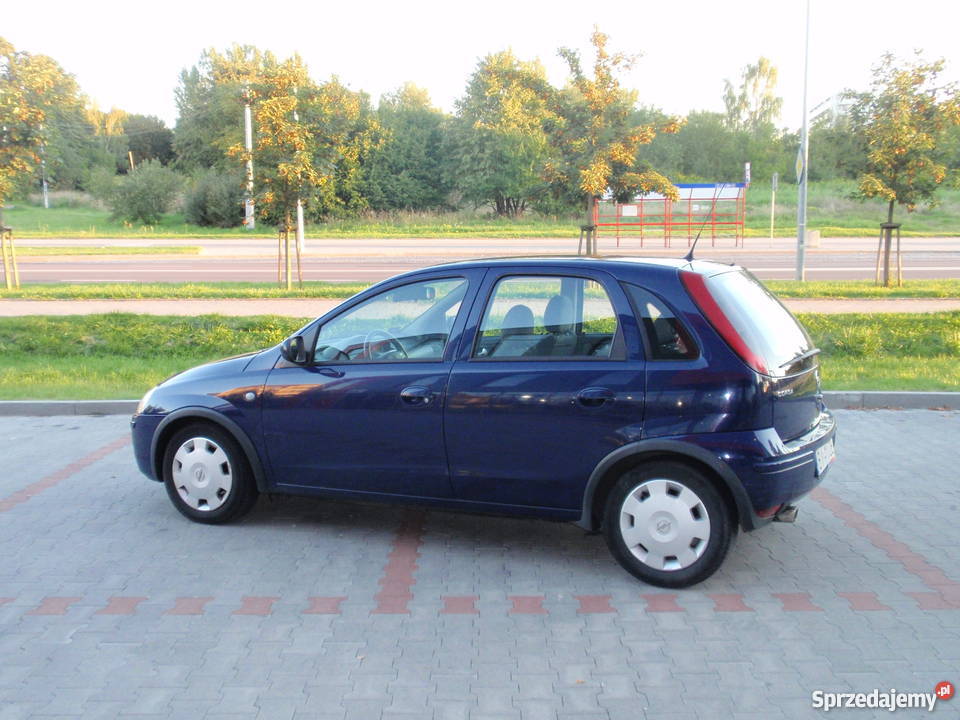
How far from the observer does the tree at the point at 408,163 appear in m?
52.4

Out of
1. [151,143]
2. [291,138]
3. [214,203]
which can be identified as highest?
[151,143]

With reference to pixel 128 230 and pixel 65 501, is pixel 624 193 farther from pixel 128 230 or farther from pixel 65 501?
pixel 128 230

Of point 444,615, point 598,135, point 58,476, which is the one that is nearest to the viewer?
point 444,615

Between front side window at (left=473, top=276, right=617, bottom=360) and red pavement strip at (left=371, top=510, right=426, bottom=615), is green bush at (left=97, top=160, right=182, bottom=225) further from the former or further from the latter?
front side window at (left=473, top=276, right=617, bottom=360)

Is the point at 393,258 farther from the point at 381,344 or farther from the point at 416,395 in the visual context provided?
the point at 416,395

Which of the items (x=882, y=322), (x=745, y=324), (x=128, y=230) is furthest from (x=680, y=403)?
(x=128, y=230)

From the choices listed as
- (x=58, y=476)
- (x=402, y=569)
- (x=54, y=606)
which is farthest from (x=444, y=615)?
(x=58, y=476)

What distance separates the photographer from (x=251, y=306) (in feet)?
51.9

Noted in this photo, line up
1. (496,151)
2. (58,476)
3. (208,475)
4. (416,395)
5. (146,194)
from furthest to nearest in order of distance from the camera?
(496,151), (146,194), (58,476), (208,475), (416,395)

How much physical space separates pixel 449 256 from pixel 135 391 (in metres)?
19.4

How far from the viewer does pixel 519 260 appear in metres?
5.09

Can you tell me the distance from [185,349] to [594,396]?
884cm

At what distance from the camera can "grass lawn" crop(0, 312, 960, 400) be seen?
31.7 feet

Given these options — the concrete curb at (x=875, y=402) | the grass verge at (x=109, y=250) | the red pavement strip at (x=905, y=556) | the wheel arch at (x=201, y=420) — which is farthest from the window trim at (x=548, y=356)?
the grass verge at (x=109, y=250)
